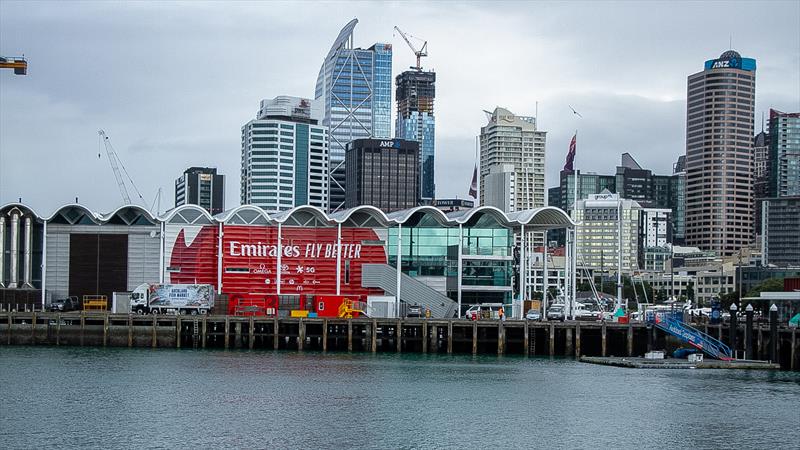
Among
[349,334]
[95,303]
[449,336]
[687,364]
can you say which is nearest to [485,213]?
[449,336]

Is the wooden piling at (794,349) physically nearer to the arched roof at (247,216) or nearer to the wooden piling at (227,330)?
the wooden piling at (227,330)

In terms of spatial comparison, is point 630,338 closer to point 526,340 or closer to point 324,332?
point 526,340

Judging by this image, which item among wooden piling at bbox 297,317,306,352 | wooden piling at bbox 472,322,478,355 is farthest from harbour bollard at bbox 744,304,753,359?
wooden piling at bbox 297,317,306,352

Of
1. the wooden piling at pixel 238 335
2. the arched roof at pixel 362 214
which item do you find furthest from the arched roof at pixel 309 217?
the wooden piling at pixel 238 335

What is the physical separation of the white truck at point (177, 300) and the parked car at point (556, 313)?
3148 centimetres

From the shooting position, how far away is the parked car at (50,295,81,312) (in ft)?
350

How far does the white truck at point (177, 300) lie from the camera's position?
106500mm

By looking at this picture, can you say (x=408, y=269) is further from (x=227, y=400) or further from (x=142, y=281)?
(x=227, y=400)

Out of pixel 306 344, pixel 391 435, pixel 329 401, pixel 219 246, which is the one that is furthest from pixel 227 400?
pixel 219 246

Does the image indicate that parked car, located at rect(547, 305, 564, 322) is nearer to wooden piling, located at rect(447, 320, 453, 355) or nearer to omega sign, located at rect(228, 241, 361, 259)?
A: wooden piling, located at rect(447, 320, 453, 355)

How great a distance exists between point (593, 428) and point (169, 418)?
20289 mm

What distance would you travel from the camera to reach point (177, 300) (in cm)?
10650

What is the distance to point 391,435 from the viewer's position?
55531mm

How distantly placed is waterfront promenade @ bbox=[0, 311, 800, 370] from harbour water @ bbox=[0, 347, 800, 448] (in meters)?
6.57
